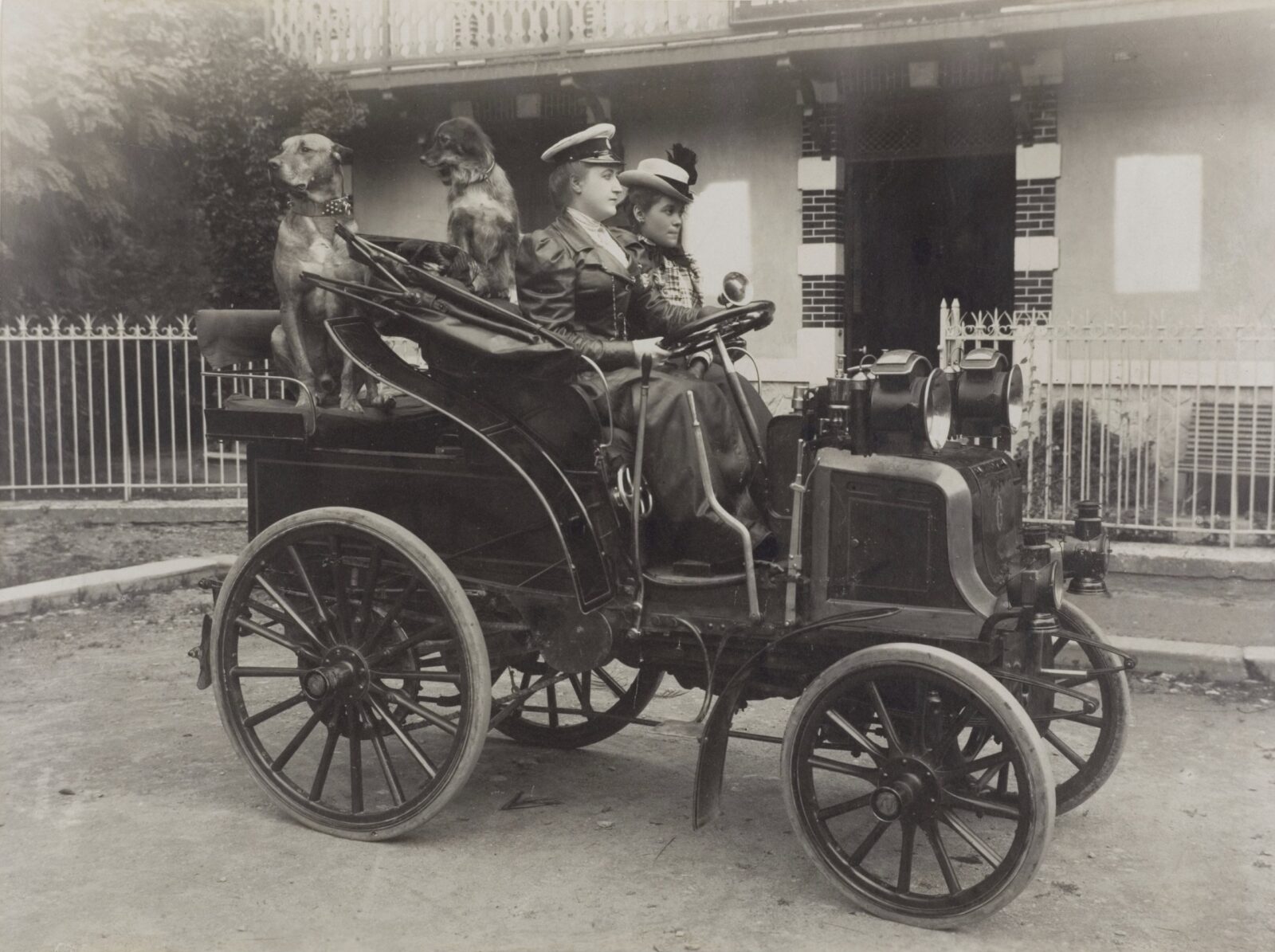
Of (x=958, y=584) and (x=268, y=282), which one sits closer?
(x=958, y=584)

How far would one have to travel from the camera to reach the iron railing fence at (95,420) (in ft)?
34.7

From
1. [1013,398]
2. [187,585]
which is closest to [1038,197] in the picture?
[187,585]

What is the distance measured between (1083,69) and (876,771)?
8819 millimetres

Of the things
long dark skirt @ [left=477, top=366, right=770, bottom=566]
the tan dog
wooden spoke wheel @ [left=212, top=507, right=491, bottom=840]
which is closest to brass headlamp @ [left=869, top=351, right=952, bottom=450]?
long dark skirt @ [left=477, top=366, right=770, bottom=566]

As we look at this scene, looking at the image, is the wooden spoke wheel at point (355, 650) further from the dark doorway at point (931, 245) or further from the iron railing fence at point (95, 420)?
the dark doorway at point (931, 245)

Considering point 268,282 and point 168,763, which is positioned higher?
point 268,282

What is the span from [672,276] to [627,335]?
1.20 feet

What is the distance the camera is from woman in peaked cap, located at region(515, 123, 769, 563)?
3809mm

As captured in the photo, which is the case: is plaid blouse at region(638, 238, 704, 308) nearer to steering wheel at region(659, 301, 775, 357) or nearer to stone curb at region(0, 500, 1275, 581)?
steering wheel at region(659, 301, 775, 357)

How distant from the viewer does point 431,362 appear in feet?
13.3

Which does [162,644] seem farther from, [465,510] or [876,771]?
[876,771]

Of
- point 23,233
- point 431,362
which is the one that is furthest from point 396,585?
point 23,233

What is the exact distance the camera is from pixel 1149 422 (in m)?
10.1

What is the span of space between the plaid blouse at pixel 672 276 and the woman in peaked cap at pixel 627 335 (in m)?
0.05
